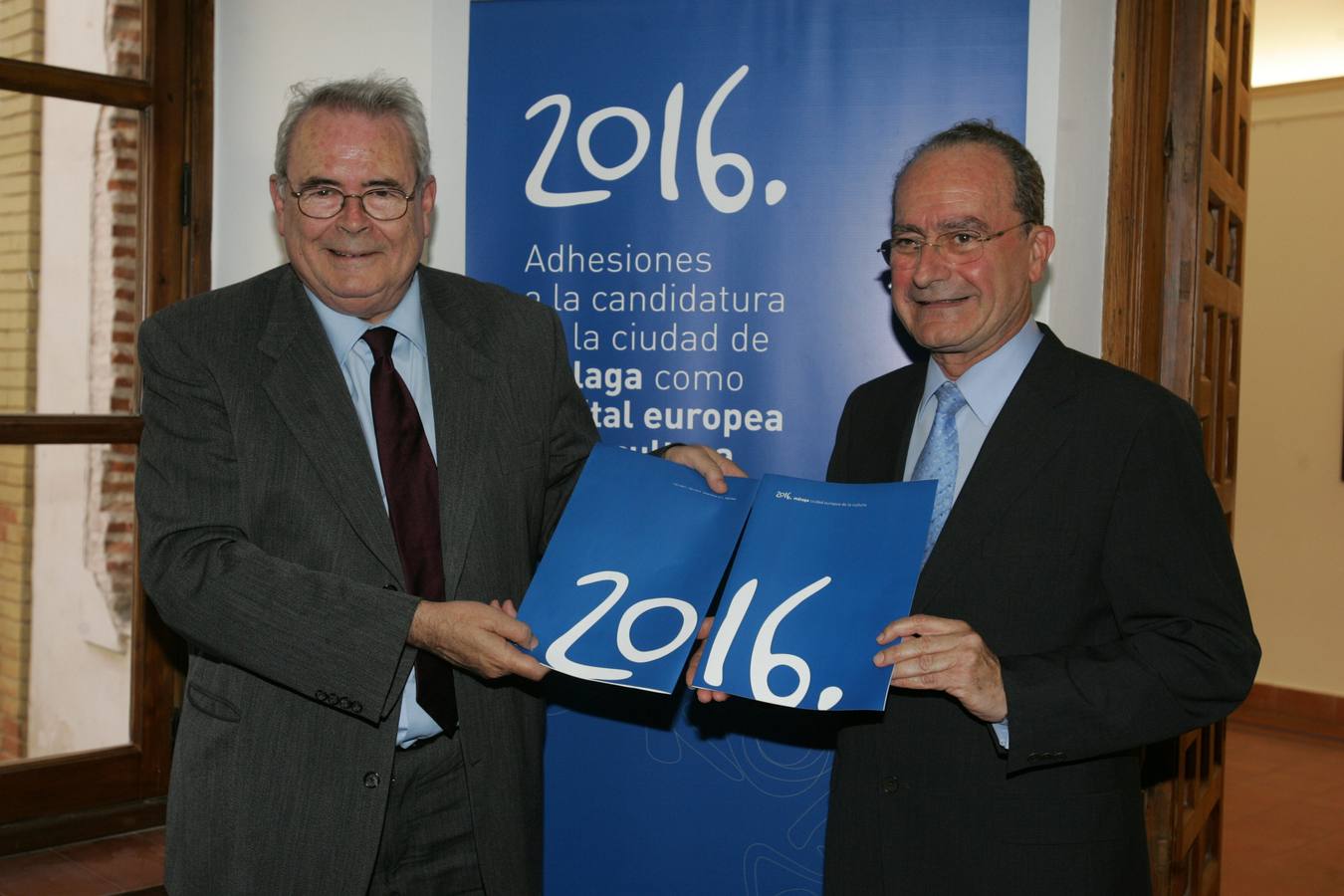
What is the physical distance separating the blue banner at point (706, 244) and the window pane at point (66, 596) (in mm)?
1255

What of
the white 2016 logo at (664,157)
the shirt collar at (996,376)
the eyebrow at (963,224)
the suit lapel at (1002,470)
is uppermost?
the white 2016 logo at (664,157)

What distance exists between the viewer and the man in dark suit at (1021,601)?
5.19 ft

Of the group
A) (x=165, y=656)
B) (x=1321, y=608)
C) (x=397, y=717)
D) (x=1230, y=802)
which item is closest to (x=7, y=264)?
(x=165, y=656)

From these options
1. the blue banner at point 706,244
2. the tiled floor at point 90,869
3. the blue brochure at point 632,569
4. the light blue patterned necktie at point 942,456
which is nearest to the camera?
the blue brochure at point 632,569

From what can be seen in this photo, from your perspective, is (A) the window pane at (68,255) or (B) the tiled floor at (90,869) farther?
(A) the window pane at (68,255)

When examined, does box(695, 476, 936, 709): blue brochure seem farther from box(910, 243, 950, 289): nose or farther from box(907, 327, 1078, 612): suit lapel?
box(910, 243, 950, 289): nose

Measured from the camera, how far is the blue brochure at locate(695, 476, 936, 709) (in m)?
1.55

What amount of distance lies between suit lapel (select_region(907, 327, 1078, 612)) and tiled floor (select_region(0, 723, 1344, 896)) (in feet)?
7.42

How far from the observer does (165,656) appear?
3.19 metres

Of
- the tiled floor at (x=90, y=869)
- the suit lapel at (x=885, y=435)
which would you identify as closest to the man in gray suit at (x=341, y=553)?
the suit lapel at (x=885, y=435)

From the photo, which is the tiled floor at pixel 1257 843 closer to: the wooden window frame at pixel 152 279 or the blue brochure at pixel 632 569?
the wooden window frame at pixel 152 279

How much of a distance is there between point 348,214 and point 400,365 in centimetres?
27

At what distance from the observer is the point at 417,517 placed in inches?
72.1

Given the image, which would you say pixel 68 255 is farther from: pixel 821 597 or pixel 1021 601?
pixel 1021 601
